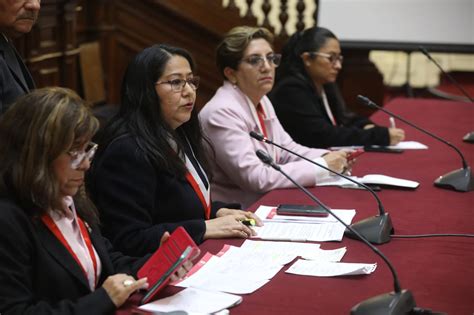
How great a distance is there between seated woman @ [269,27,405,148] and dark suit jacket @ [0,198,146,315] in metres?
2.69

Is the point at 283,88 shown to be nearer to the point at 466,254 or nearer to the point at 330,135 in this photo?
the point at 330,135

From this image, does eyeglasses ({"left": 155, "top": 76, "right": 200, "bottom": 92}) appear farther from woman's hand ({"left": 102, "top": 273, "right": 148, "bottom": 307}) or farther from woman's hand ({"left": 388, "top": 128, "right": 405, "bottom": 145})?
woman's hand ({"left": 388, "top": 128, "right": 405, "bottom": 145})

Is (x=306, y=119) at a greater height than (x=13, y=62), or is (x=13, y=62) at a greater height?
(x=13, y=62)

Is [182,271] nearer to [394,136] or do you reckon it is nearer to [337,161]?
[337,161]

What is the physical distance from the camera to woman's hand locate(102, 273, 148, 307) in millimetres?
2230

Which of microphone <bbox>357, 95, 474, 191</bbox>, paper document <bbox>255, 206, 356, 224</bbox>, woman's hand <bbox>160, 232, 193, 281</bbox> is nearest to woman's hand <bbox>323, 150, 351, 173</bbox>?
microphone <bbox>357, 95, 474, 191</bbox>

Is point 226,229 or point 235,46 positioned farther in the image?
point 235,46

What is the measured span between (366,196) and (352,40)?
4214 mm

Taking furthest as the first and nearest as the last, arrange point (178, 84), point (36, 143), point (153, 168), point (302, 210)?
point (302, 210)
point (178, 84)
point (153, 168)
point (36, 143)

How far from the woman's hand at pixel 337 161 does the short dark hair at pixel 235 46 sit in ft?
2.00

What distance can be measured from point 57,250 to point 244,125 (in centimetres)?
181

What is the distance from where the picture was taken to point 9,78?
288 cm

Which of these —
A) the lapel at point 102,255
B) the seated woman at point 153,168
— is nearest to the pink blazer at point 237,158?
the seated woman at point 153,168

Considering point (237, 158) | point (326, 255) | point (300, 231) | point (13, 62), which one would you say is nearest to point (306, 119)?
point (237, 158)
